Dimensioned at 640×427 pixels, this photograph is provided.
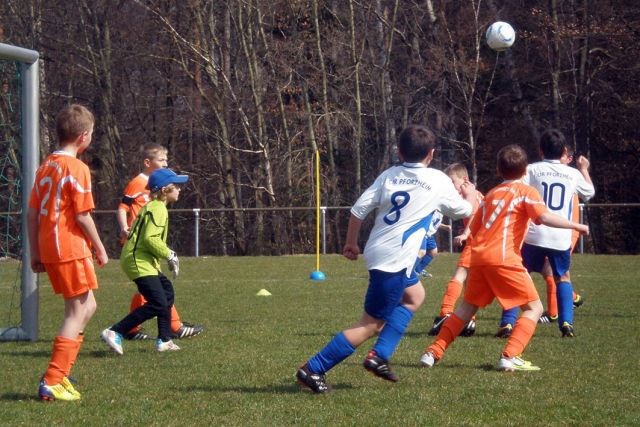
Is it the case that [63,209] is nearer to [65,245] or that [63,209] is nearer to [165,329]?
[65,245]

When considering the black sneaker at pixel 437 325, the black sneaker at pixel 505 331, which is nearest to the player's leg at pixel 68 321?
the black sneaker at pixel 437 325

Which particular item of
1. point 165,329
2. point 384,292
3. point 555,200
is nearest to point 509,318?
point 555,200

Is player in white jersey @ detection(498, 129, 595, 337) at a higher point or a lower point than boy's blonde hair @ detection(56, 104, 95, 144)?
lower

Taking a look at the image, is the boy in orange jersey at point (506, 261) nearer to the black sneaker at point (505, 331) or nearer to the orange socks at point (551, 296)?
the black sneaker at point (505, 331)

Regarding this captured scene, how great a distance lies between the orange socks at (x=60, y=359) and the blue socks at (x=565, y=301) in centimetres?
430

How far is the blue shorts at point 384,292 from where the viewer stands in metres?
5.80

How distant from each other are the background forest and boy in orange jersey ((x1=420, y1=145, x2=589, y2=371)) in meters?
19.9

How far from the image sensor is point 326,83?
2919cm

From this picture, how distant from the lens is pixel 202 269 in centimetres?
1814

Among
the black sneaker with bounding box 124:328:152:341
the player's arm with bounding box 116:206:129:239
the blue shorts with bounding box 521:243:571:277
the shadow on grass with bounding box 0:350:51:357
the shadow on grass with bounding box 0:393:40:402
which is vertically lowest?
the black sneaker with bounding box 124:328:152:341

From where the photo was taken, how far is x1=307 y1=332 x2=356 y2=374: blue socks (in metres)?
5.78

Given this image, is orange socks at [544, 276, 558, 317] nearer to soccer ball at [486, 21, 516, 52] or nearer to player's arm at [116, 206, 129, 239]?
player's arm at [116, 206, 129, 239]

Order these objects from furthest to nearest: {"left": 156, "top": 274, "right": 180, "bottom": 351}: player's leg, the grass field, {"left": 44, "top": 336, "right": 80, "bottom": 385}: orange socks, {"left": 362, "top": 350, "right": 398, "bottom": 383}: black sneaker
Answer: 1. {"left": 156, "top": 274, "right": 180, "bottom": 351}: player's leg
2. {"left": 362, "top": 350, "right": 398, "bottom": 383}: black sneaker
3. {"left": 44, "top": 336, "right": 80, "bottom": 385}: orange socks
4. the grass field

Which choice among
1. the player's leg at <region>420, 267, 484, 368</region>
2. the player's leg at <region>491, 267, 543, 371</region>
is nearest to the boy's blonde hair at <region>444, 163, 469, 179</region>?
the player's leg at <region>420, 267, 484, 368</region>
